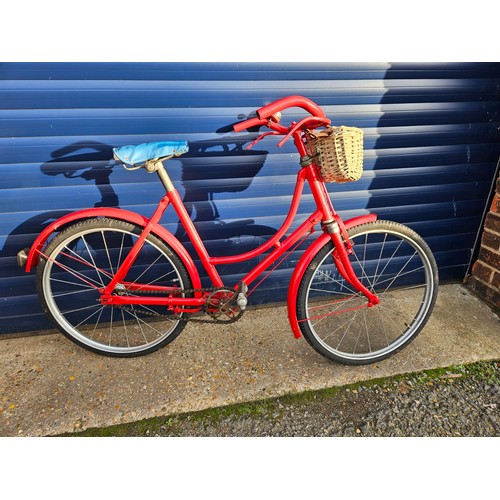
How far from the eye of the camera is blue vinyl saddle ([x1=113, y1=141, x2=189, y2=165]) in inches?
80.0

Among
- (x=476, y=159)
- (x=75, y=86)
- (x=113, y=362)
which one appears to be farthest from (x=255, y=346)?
(x=476, y=159)

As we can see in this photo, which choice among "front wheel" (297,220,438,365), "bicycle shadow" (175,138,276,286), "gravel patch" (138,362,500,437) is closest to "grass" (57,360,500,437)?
"gravel patch" (138,362,500,437)

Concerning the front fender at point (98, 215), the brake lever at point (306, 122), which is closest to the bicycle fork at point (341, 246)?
the brake lever at point (306, 122)

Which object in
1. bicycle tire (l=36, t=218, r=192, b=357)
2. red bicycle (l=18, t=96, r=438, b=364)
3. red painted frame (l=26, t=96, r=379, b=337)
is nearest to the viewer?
red bicycle (l=18, t=96, r=438, b=364)

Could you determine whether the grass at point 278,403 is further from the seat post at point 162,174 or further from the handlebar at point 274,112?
the handlebar at point 274,112

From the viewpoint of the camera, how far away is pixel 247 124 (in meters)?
1.87

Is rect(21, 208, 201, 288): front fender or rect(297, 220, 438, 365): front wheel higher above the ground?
rect(21, 208, 201, 288): front fender

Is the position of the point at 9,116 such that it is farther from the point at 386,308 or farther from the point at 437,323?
the point at 437,323

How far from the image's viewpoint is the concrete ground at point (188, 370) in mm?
2242

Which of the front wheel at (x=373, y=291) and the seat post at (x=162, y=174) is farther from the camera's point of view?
the front wheel at (x=373, y=291)

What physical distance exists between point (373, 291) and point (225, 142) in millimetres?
1705

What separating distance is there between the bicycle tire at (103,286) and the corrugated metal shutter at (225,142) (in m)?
0.25

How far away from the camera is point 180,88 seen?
8.00 ft

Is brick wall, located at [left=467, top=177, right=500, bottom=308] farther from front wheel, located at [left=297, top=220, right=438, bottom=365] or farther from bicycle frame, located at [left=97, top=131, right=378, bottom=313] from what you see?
bicycle frame, located at [left=97, top=131, right=378, bottom=313]
